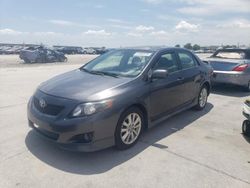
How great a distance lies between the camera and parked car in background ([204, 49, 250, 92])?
838 centimetres

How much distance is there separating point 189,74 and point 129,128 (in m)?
2.32

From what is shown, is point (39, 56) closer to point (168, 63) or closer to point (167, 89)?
point (168, 63)

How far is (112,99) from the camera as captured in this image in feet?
12.3

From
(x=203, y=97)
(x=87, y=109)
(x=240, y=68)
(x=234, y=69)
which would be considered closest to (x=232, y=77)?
(x=234, y=69)

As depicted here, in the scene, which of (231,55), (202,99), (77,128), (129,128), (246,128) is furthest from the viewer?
(231,55)

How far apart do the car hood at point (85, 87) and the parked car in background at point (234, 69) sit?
528cm

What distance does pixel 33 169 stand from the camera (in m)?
3.46

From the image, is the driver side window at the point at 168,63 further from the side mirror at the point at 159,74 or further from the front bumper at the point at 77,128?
the front bumper at the point at 77,128

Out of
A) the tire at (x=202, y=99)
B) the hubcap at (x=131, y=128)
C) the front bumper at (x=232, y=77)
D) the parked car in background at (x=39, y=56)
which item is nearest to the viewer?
the hubcap at (x=131, y=128)

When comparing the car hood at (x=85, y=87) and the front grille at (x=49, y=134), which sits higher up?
the car hood at (x=85, y=87)

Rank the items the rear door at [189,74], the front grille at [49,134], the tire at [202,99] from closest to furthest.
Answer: the front grille at [49,134]
the rear door at [189,74]
the tire at [202,99]

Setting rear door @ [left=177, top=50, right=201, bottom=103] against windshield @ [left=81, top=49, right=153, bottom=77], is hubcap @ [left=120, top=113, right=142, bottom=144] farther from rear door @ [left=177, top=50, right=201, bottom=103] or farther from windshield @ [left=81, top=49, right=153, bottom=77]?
rear door @ [left=177, top=50, right=201, bottom=103]

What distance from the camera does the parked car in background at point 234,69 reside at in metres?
8.38

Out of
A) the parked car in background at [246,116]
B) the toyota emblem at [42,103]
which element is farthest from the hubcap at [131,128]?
the parked car in background at [246,116]
